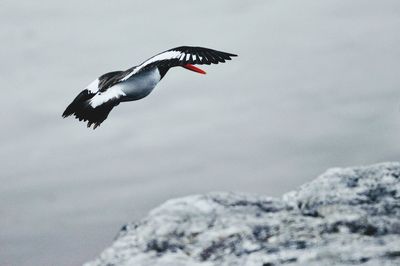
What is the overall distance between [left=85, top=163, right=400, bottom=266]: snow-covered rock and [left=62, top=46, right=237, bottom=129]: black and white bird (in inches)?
478

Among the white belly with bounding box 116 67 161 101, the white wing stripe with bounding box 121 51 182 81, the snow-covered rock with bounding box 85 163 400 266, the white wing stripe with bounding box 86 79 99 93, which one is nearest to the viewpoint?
the snow-covered rock with bounding box 85 163 400 266

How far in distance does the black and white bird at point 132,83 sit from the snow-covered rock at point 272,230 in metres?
→ 12.1

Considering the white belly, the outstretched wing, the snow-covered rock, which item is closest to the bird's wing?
the white belly

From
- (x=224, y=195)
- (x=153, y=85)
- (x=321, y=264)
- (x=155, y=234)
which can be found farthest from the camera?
(x=153, y=85)

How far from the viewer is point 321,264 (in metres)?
5.19

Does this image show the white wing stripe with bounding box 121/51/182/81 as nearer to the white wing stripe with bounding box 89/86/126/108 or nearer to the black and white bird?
the black and white bird

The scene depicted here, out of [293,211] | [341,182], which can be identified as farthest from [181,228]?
[341,182]

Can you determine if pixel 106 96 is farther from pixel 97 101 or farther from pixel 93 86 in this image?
pixel 93 86

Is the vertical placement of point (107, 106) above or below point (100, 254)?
above

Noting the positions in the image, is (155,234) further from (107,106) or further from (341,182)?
(107,106)

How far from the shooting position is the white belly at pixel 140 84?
18688 millimetres

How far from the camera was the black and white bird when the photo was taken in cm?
1808

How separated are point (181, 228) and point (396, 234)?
5.95 feet

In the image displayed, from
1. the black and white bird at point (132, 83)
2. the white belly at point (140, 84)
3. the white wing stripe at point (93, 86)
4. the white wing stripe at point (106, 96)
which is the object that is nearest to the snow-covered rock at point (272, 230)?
the black and white bird at point (132, 83)
